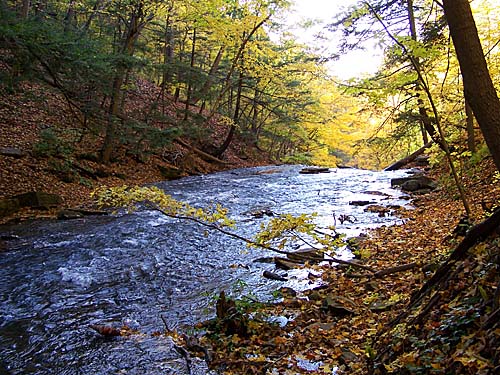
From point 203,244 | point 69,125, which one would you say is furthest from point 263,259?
point 69,125

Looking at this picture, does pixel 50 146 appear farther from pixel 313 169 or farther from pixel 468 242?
pixel 313 169

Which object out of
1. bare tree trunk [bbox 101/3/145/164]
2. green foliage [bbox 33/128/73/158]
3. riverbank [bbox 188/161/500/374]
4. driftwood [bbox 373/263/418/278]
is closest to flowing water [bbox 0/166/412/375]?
riverbank [bbox 188/161/500/374]

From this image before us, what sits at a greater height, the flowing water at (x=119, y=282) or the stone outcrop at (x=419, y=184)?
the stone outcrop at (x=419, y=184)

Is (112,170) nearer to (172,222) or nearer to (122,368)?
(172,222)

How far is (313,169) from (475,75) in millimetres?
18634

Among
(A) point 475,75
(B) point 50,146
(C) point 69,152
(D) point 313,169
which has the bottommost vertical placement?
(D) point 313,169

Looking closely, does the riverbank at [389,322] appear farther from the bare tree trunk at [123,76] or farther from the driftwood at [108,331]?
the bare tree trunk at [123,76]

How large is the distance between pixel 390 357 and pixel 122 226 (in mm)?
7925

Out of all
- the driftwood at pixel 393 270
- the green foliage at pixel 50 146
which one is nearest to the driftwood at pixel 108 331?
the driftwood at pixel 393 270

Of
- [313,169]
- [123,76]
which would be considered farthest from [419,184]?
[123,76]

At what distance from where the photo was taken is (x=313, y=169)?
70.6 feet

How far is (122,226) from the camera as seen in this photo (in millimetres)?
9805

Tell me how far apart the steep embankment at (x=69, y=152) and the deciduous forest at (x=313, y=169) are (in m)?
0.07

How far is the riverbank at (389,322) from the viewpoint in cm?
274
